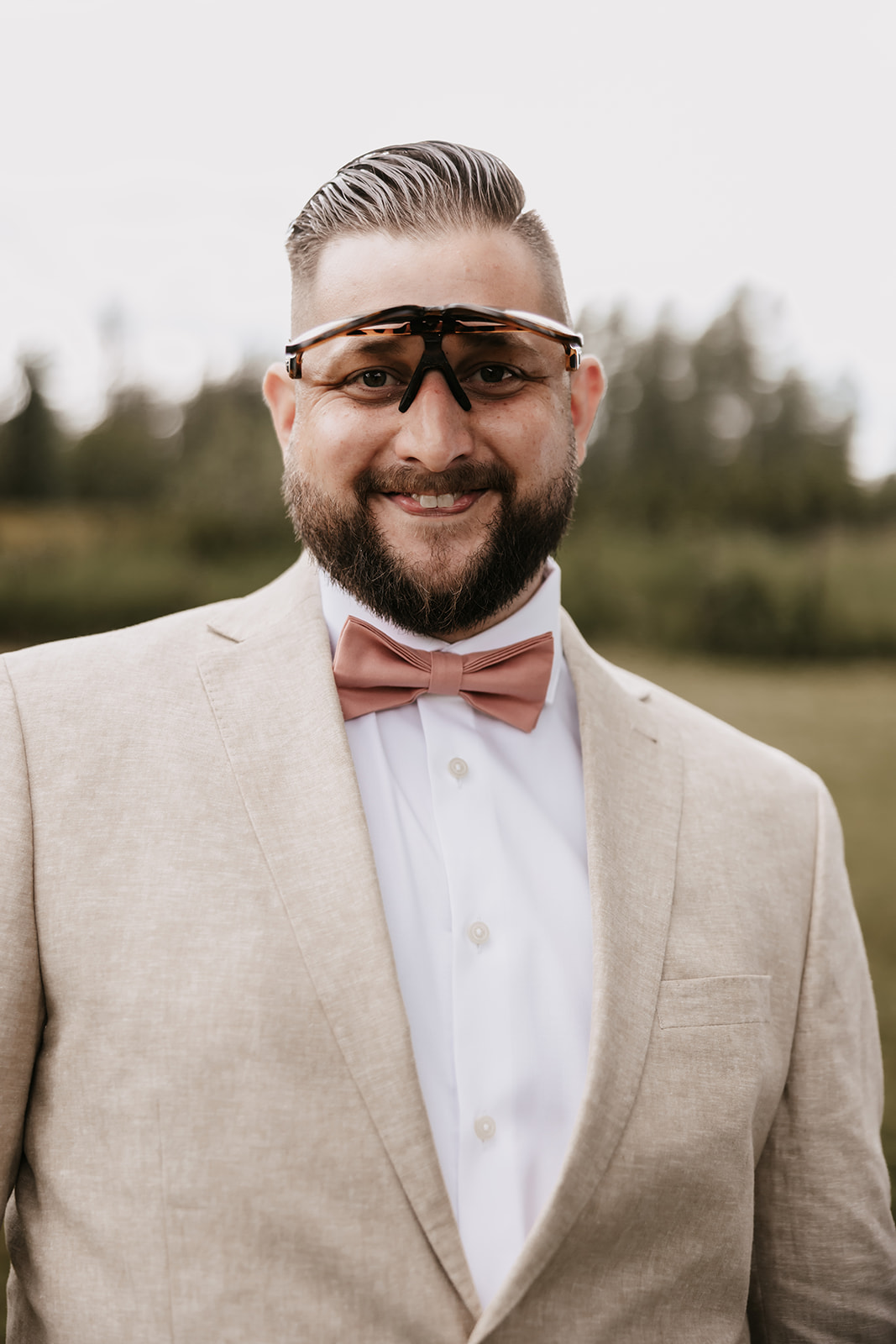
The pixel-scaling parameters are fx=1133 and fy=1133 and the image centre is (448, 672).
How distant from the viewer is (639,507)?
12.9 meters

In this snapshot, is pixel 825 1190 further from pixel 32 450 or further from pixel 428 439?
pixel 32 450

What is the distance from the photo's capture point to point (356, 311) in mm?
1647

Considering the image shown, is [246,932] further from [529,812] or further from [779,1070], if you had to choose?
[779,1070]

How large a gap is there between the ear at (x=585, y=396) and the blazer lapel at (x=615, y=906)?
0.33 m

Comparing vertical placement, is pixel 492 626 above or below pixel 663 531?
above

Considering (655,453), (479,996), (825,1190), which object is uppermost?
(479,996)

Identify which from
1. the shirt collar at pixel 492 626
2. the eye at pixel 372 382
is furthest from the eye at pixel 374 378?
the shirt collar at pixel 492 626

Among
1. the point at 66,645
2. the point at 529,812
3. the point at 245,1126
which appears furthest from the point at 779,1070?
the point at 66,645

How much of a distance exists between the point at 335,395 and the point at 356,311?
0.41 ft

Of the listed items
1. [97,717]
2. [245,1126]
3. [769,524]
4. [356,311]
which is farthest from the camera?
[769,524]

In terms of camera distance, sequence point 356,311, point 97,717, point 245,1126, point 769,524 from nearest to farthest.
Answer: point 245,1126 → point 97,717 → point 356,311 → point 769,524

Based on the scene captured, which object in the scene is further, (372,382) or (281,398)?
(281,398)

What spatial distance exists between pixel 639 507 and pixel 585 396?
36.8 feet

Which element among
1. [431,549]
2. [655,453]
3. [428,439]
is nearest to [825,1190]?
[431,549]
